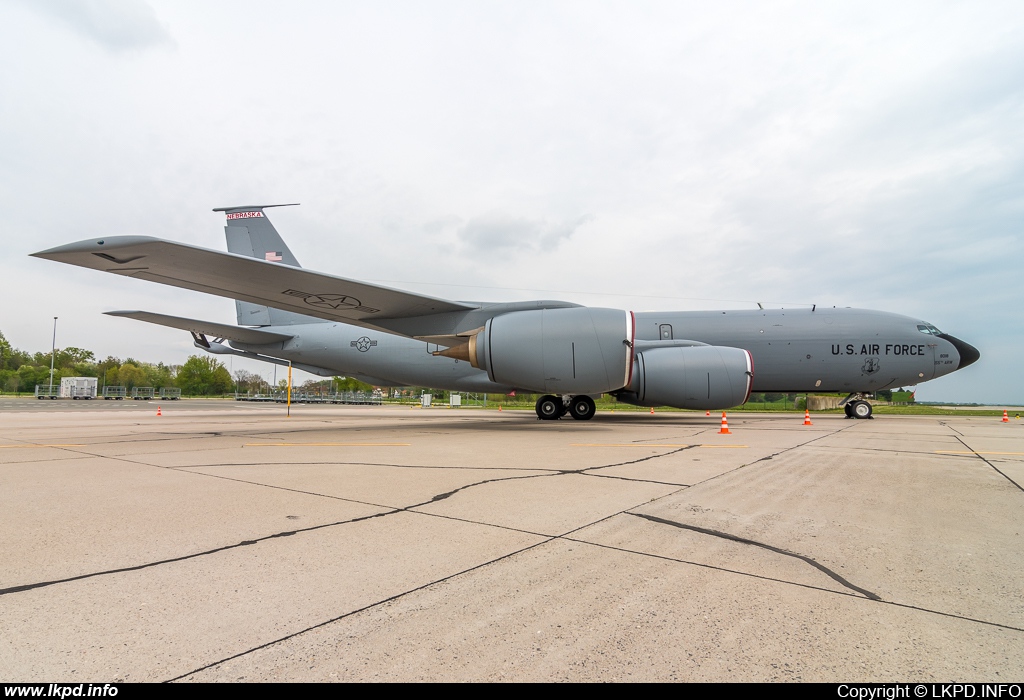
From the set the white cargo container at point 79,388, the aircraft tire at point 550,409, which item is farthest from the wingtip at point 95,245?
the white cargo container at point 79,388

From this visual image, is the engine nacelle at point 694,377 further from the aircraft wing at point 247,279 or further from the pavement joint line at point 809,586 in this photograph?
the pavement joint line at point 809,586

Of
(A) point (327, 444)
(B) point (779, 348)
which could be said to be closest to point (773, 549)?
(A) point (327, 444)

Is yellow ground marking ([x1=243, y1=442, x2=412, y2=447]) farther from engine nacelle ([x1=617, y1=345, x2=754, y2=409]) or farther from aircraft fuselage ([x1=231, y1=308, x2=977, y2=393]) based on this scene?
engine nacelle ([x1=617, y1=345, x2=754, y2=409])

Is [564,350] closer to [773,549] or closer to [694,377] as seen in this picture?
[694,377]

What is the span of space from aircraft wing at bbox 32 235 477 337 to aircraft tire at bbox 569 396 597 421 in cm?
518

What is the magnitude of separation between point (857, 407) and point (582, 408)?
9.29 metres

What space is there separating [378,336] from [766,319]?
38.1 ft

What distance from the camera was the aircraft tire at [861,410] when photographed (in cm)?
1598

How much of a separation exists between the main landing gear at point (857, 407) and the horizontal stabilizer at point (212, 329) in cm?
1787

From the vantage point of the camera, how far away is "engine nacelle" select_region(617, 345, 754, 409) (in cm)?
1247

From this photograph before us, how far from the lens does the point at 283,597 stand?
2020mm

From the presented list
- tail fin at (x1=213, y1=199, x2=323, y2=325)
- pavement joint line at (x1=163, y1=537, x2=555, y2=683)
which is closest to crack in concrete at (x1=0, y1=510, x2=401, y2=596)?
pavement joint line at (x1=163, y1=537, x2=555, y2=683)

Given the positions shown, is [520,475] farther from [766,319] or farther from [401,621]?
[766,319]

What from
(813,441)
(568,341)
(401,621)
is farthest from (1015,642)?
(568,341)
